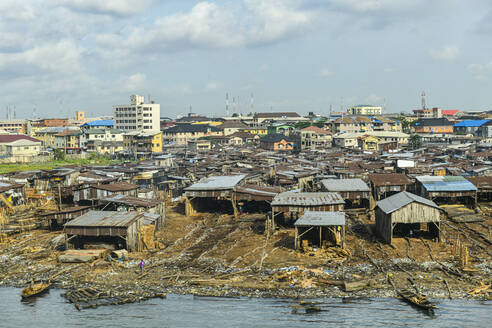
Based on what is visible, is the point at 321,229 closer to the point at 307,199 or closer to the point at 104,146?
the point at 307,199

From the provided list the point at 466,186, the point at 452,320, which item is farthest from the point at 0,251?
the point at 466,186

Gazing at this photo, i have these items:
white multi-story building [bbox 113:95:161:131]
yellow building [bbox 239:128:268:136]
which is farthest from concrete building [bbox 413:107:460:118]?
white multi-story building [bbox 113:95:161:131]

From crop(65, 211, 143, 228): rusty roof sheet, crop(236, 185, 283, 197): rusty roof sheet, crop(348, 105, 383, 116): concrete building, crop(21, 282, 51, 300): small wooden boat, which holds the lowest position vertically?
crop(21, 282, 51, 300): small wooden boat

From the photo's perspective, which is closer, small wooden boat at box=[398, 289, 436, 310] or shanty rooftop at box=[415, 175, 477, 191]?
small wooden boat at box=[398, 289, 436, 310]

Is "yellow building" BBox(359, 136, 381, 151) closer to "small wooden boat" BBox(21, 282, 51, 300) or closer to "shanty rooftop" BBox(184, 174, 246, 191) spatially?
"shanty rooftop" BBox(184, 174, 246, 191)

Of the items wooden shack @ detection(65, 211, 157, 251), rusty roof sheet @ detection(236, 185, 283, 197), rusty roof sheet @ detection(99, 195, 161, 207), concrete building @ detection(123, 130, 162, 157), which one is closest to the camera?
wooden shack @ detection(65, 211, 157, 251)

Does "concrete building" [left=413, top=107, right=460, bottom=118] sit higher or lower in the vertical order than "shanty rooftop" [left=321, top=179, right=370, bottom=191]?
higher

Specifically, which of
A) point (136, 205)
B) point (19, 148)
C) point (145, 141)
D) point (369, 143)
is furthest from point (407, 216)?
point (19, 148)
